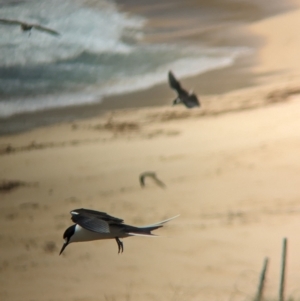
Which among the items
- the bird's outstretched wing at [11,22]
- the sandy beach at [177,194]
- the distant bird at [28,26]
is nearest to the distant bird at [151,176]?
the sandy beach at [177,194]

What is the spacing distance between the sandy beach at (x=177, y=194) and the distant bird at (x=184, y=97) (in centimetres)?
2

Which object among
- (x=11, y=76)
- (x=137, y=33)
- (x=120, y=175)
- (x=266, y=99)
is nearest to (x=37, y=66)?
(x=11, y=76)

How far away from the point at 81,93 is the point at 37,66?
7.6 inches

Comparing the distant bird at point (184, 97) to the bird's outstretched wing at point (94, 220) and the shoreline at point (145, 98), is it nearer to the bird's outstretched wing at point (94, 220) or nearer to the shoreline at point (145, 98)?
the shoreline at point (145, 98)

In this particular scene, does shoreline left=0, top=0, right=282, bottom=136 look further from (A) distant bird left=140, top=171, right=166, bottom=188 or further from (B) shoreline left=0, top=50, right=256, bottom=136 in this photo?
(A) distant bird left=140, top=171, right=166, bottom=188

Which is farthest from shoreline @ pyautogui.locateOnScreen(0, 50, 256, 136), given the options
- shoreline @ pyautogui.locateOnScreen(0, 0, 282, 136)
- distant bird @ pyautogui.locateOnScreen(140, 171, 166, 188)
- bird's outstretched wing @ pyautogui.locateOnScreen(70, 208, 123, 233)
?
bird's outstretched wing @ pyautogui.locateOnScreen(70, 208, 123, 233)

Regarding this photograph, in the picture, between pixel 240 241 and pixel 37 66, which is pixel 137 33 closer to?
pixel 37 66

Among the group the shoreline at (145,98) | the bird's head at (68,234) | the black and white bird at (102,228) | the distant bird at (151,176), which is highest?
the shoreline at (145,98)

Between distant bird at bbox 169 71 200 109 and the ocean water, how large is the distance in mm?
33

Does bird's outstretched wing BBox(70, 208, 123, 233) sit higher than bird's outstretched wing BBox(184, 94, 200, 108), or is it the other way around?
bird's outstretched wing BBox(184, 94, 200, 108)

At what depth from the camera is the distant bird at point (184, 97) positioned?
1.66 meters

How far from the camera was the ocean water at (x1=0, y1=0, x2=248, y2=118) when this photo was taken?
1.69m

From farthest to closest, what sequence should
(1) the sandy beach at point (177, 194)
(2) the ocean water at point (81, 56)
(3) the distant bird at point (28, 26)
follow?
(3) the distant bird at point (28, 26), (2) the ocean water at point (81, 56), (1) the sandy beach at point (177, 194)

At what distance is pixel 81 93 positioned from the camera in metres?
1.78
